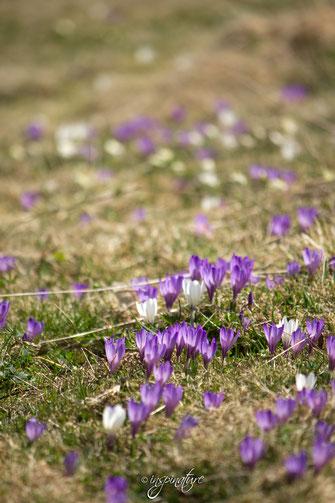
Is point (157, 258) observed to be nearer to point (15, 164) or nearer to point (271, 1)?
point (15, 164)

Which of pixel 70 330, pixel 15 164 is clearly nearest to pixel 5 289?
pixel 70 330

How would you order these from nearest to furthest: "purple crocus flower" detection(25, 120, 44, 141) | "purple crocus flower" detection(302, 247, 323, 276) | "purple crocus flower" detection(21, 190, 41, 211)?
"purple crocus flower" detection(302, 247, 323, 276), "purple crocus flower" detection(21, 190, 41, 211), "purple crocus flower" detection(25, 120, 44, 141)

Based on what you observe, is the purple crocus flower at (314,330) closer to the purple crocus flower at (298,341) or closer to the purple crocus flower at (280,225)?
the purple crocus flower at (298,341)

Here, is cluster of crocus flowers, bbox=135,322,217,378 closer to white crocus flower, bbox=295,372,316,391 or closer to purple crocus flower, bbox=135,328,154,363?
purple crocus flower, bbox=135,328,154,363

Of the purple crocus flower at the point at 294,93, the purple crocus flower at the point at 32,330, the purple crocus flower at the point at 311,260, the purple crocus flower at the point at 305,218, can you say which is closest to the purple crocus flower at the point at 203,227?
the purple crocus flower at the point at 305,218

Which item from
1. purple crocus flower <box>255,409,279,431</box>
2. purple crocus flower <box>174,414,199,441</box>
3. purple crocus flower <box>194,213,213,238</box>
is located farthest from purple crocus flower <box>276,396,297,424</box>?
purple crocus flower <box>194,213,213,238</box>

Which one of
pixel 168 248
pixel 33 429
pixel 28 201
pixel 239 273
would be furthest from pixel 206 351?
pixel 28 201
